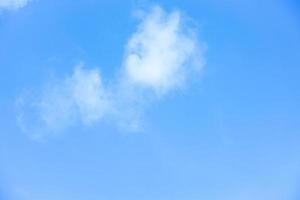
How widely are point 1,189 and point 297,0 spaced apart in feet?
50.2

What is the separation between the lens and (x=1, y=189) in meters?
19.3

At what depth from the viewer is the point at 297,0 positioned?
1909cm

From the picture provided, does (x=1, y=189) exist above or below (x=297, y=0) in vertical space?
below
